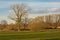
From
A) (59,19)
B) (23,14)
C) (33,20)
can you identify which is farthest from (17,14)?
(59,19)

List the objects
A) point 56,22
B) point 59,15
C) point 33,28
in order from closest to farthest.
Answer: point 33,28 → point 56,22 → point 59,15

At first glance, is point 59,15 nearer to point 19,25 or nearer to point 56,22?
point 56,22

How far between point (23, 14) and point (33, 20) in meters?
5.67

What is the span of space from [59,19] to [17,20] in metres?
23.6

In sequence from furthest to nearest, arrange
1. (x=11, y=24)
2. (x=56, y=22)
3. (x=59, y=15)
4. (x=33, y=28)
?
(x=59, y=15) < (x=56, y=22) < (x=11, y=24) < (x=33, y=28)

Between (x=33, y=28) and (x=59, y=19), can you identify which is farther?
(x=59, y=19)

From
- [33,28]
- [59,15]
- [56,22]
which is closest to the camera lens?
[33,28]

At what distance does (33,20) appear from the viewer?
3051 inches

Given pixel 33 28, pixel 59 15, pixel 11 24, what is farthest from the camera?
pixel 59 15

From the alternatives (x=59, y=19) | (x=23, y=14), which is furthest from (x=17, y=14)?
(x=59, y=19)

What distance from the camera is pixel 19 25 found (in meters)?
72.4

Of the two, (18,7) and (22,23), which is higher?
(18,7)

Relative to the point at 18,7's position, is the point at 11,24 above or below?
below

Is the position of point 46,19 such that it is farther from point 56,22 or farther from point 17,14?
point 17,14
